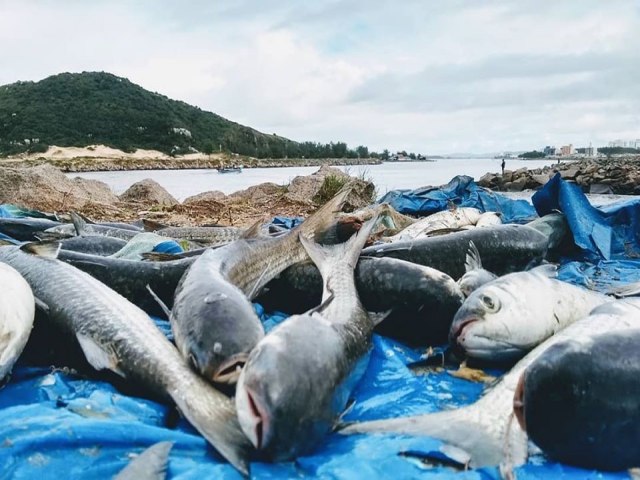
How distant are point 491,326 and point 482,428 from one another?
0.95 metres

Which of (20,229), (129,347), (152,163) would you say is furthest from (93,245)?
(152,163)

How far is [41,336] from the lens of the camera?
153 inches

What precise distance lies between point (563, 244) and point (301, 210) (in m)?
8.16

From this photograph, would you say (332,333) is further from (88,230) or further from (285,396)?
(88,230)

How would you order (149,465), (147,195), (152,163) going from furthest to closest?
(152,163)
(147,195)
(149,465)

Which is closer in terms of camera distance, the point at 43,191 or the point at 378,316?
the point at 378,316

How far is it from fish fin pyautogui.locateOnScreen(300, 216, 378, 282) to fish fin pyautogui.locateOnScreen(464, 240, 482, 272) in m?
0.94

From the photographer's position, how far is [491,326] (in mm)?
3652

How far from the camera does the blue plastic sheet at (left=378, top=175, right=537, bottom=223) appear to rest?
37.5 ft

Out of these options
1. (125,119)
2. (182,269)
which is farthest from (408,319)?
(125,119)

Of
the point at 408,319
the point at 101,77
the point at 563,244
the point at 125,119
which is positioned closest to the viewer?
the point at 408,319

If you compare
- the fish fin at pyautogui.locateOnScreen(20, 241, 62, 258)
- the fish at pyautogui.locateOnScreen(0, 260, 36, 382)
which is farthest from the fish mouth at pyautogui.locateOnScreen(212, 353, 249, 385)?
the fish fin at pyautogui.locateOnScreen(20, 241, 62, 258)

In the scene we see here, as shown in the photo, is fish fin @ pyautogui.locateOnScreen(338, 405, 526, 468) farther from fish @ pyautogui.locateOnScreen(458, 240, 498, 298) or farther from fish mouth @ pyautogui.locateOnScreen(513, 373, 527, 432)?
fish @ pyautogui.locateOnScreen(458, 240, 498, 298)

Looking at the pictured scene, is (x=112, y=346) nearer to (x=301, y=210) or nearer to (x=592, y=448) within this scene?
(x=592, y=448)
